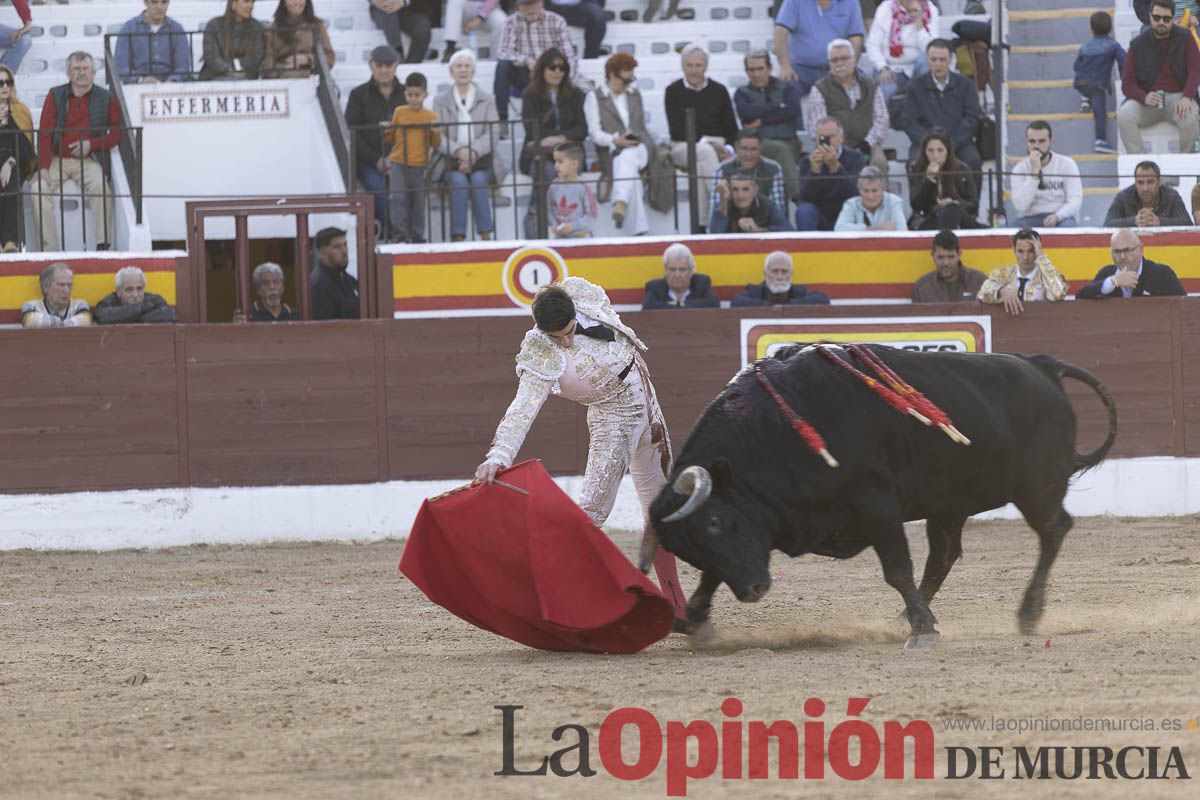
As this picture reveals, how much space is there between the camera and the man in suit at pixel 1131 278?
10.4m

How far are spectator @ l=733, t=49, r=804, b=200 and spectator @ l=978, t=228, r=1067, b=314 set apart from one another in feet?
5.42

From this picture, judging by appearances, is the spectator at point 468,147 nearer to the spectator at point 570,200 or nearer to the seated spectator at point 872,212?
the spectator at point 570,200

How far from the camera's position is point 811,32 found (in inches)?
495

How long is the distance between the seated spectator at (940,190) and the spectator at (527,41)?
2701 mm

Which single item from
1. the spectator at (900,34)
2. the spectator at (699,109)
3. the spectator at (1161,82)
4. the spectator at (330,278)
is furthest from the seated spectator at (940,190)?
the spectator at (330,278)

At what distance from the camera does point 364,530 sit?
10539mm

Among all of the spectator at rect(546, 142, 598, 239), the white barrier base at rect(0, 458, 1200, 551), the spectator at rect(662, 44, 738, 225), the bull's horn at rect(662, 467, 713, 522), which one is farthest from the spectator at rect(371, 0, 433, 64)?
the bull's horn at rect(662, 467, 713, 522)

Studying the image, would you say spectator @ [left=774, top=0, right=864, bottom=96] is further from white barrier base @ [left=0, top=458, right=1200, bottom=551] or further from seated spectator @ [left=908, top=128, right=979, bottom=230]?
white barrier base @ [left=0, top=458, right=1200, bottom=551]

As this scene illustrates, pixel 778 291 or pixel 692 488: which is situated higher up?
pixel 778 291

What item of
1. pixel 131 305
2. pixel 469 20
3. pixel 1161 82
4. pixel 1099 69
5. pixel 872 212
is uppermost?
pixel 469 20

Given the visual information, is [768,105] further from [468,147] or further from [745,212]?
[468,147]

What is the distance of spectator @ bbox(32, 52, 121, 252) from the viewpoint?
11336mm

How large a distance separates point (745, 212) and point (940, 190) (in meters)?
1.19

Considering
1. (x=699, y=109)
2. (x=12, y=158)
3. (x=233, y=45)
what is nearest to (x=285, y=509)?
(x=12, y=158)
